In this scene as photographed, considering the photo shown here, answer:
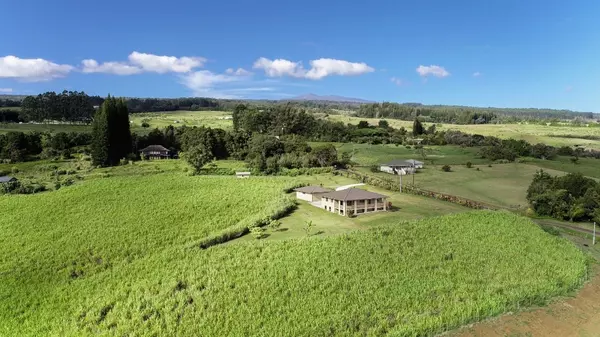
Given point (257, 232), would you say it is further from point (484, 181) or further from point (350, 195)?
point (484, 181)

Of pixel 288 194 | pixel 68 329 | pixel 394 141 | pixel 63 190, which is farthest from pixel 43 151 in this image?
pixel 394 141

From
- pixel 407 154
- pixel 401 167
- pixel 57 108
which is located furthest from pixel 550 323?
pixel 57 108

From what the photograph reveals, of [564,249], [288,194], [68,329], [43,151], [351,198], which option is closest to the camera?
[68,329]

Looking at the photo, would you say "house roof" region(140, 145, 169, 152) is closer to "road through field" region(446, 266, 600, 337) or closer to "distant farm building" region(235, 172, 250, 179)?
"distant farm building" region(235, 172, 250, 179)

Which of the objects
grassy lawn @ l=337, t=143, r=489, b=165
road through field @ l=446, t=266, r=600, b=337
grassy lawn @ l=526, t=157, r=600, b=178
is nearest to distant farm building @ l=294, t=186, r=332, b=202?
road through field @ l=446, t=266, r=600, b=337

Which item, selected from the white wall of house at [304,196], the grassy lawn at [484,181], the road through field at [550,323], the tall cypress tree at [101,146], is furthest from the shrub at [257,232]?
the tall cypress tree at [101,146]

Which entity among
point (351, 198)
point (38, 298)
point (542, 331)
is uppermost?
point (351, 198)

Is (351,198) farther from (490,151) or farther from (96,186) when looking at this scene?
(490,151)

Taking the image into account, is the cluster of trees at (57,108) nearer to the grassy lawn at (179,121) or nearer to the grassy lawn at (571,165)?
the grassy lawn at (179,121)
